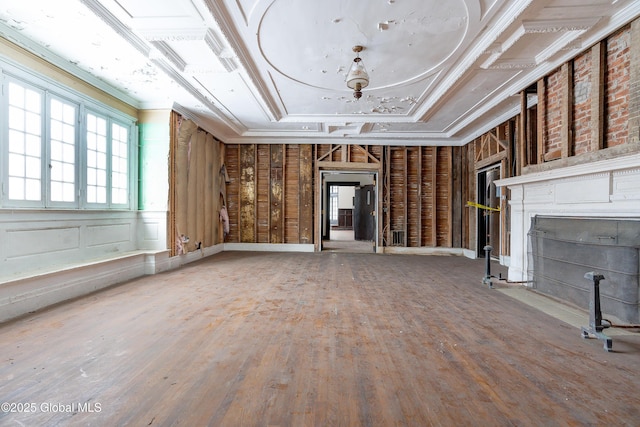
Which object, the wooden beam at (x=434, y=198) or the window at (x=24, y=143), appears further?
the wooden beam at (x=434, y=198)

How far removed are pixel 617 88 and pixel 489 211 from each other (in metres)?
3.95

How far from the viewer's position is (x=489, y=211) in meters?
6.80

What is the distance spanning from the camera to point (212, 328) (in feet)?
9.16

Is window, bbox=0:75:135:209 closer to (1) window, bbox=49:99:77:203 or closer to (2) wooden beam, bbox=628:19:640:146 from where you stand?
(1) window, bbox=49:99:77:203

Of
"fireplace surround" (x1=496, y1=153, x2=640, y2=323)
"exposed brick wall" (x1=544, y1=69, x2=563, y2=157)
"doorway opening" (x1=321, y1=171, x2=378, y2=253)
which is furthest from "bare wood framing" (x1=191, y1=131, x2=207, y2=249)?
"exposed brick wall" (x1=544, y1=69, x2=563, y2=157)

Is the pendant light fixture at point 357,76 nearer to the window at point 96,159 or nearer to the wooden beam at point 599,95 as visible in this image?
the wooden beam at point 599,95

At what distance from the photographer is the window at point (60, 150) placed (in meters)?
3.40

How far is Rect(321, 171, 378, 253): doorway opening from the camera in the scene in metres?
8.72

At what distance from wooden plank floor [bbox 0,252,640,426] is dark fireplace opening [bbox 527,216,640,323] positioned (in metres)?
0.51

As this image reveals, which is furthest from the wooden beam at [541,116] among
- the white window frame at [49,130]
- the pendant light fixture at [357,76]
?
the white window frame at [49,130]

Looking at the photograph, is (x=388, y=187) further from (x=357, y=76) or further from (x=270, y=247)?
(x=357, y=76)

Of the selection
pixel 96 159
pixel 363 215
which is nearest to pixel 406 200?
pixel 363 215

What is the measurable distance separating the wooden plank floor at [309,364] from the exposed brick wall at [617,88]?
82.1 inches

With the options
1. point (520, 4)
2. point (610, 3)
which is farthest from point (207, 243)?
point (610, 3)
